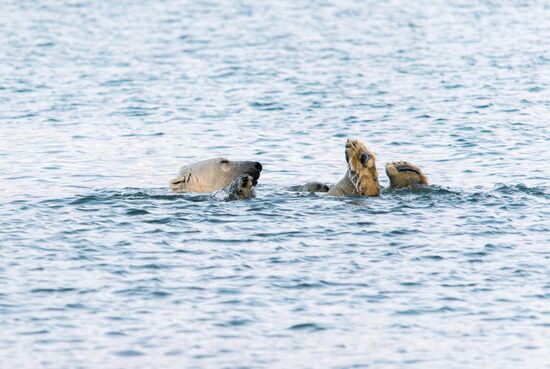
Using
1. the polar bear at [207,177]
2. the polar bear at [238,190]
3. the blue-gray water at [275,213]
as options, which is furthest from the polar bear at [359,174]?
the polar bear at [207,177]

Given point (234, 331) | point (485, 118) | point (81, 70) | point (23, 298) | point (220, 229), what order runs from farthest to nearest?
point (81, 70)
point (485, 118)
point (220, 229)
point (23, 298)
point (234, 331)

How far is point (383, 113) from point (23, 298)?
13.0 metres

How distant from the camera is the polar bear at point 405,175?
15.5 m

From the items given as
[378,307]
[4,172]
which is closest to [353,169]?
[378,307]

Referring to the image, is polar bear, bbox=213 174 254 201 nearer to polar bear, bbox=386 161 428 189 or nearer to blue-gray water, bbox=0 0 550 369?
blue-gray water, bbox=0 0 550 369

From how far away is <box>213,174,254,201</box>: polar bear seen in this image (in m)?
15.4

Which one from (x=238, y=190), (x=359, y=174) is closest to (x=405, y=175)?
(x=359, y=174)

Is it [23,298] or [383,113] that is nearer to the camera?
[23,298]

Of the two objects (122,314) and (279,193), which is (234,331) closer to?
(122,314)

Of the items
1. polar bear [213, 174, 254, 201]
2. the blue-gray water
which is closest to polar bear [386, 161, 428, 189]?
the blue-gray water

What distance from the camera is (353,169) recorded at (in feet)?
49.3

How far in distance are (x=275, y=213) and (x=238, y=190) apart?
843 mm

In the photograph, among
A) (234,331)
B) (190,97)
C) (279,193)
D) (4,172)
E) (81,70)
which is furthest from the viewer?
(81,70)

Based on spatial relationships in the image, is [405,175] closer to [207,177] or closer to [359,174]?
[359,174]
